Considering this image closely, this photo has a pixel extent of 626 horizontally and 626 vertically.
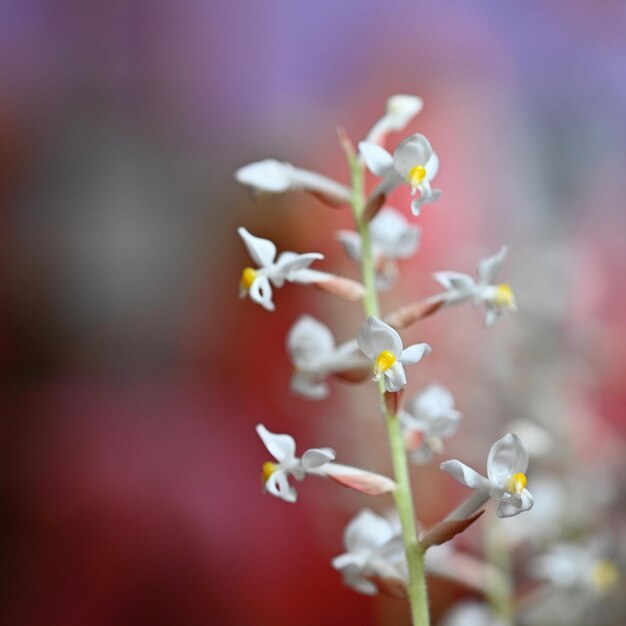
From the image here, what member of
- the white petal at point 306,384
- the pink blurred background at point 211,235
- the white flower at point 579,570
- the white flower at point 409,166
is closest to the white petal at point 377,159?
the white flower at point 409,166

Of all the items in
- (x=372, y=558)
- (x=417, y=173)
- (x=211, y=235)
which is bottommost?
(x=372, y=558)

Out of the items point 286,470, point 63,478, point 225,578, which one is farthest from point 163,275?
point 286,470

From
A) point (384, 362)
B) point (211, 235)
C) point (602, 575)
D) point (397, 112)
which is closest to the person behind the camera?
point (384, 362)

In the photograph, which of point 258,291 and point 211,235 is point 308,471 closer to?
point 258,291

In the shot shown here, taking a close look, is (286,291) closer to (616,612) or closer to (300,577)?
(300,577)

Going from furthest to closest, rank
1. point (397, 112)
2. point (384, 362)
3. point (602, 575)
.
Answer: point (602, 575), point (397, 112), point (384, 362)

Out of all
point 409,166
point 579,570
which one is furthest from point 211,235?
Answer: point 409,166
